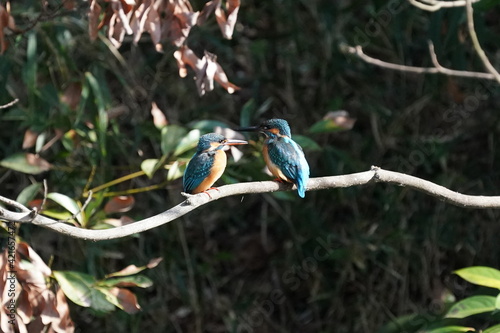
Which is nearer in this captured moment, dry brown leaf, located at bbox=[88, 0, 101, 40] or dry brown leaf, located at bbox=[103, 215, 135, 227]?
dry brown leaf, located at bbox=[88, 0, 101, 40]

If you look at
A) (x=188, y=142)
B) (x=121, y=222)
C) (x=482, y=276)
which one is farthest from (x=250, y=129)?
(x=482, y=276)

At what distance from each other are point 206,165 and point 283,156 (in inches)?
12.6

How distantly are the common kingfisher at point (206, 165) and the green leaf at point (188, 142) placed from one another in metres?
0.21

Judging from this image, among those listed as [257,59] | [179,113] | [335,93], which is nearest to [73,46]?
[179,113]

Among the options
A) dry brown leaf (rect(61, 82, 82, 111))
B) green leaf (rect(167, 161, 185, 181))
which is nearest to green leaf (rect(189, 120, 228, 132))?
green leaf (rect(167, 161, 185, 181))

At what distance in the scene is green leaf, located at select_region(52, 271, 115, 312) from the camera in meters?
3.35

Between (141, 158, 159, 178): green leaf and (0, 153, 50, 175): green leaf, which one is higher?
(141, 158, 159, 178): green leaf

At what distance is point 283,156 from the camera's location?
325 cm

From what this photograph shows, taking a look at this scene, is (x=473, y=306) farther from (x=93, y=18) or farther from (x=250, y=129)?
(x=93, y=18)

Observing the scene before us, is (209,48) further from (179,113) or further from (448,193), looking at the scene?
(448,193)

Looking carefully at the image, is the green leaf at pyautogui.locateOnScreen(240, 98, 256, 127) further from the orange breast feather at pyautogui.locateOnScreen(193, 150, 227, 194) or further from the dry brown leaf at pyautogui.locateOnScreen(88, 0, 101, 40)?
the dry brown leaf at pyautogui.locateOnScreen(88, 0, 101, 40)

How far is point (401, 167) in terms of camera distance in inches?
212

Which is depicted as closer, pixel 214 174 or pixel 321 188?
pixel 321 188

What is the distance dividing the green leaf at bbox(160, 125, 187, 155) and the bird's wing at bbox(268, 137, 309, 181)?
566 millimetres
